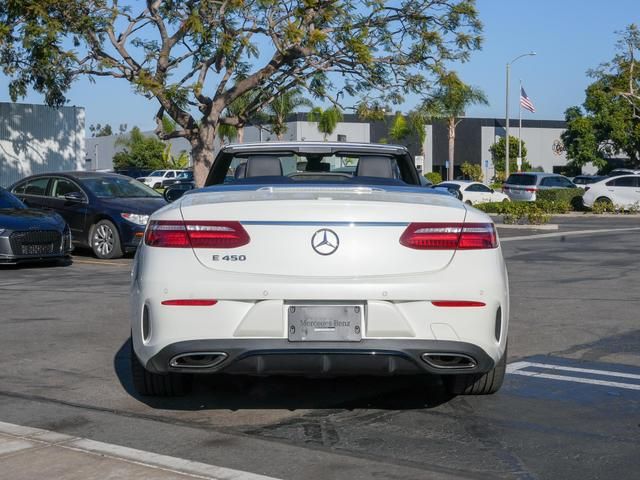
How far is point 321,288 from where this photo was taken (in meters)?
5.34

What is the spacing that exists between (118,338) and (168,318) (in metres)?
3.48

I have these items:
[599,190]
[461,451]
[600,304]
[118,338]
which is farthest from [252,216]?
[599,190]

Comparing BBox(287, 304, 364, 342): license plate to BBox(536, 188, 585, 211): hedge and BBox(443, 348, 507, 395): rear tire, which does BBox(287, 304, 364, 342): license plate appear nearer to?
BBox(443, 348, 507, 395): rear tire

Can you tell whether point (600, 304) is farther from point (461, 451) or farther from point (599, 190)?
point (599, 190)

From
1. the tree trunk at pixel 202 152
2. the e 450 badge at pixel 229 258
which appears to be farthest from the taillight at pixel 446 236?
the tree trunk at pixel 202 152

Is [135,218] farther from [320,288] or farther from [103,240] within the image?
[320,288]

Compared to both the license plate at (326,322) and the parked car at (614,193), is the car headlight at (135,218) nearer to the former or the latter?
the license plate at (326,322)

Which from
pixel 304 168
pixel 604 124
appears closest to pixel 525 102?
pixel 604 124

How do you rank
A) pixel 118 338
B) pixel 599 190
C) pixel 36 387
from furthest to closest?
1. pixel 599 190
2. pixel 118 338
3. pixel 36 387

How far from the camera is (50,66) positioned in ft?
87.0

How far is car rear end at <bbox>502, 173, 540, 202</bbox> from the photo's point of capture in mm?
38906

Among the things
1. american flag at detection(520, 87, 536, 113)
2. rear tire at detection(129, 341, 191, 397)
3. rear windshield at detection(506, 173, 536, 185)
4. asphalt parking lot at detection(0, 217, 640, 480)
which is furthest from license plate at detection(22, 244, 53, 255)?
american flag at detection(520, 87, 536, 113)

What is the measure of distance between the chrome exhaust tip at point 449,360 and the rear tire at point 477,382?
700mm

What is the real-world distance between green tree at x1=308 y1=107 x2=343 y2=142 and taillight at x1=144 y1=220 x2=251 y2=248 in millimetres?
57270
